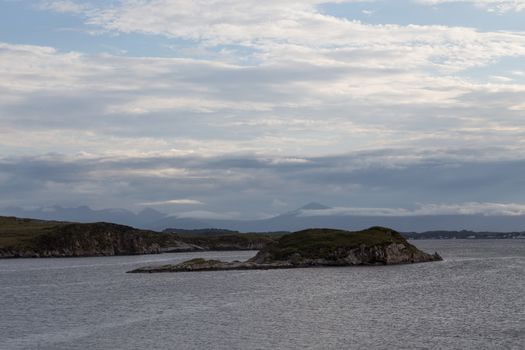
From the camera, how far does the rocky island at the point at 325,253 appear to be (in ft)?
550

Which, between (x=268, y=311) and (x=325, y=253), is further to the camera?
(x=325, y=253)

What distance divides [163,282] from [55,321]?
52.5 metres

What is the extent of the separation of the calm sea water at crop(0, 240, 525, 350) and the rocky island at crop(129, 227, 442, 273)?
19.3 meters

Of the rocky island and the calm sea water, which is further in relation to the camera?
the rocky island

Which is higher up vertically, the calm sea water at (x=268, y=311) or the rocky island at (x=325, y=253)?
the rocky island at (x=325, y=253)

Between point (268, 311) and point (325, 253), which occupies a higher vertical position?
point (325, 253)

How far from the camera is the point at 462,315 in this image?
81.1m

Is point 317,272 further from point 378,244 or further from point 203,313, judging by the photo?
point 203,313

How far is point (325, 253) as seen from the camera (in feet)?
563

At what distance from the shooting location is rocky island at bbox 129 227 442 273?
168 metres

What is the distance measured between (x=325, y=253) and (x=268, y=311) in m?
85.8

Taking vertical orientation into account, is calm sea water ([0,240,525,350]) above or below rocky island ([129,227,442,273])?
below

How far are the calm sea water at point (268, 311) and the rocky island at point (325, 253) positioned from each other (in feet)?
63.2

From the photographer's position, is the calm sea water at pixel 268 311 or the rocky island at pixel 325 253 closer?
the calm sea water at pixel 268 311
